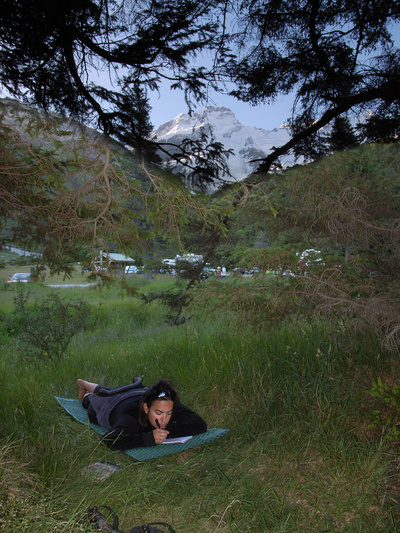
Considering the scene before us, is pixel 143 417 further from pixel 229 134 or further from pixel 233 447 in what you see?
→ pixel 229 134

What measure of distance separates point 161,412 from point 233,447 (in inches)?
23.8

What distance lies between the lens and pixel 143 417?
8.99 feet

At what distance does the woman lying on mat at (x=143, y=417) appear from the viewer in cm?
263

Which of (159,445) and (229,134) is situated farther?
(229,134)

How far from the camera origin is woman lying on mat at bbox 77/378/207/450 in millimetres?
2629

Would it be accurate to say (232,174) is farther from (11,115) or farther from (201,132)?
(11,115)

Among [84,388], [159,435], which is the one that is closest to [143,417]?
[159,435]

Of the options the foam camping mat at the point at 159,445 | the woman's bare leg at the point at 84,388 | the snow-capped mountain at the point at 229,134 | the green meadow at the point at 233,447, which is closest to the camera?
the green meadow at the point at 233,447

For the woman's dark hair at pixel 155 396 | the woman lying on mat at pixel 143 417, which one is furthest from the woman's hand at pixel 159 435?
the woman's dark hair at pixel 155 396

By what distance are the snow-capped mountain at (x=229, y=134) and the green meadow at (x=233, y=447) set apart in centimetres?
109

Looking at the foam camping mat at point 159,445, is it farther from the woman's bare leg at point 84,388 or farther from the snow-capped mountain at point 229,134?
the snow-capped mountain at point 229,134

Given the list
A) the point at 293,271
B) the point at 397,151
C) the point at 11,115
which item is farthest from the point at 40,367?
the point at 397,151

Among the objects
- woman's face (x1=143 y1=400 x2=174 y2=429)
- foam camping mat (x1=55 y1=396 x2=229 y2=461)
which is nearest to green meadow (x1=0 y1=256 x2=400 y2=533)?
foam camping mat (x1=55 y1=396 x2=229 y2=461)

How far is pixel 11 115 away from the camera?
318 centimetres
